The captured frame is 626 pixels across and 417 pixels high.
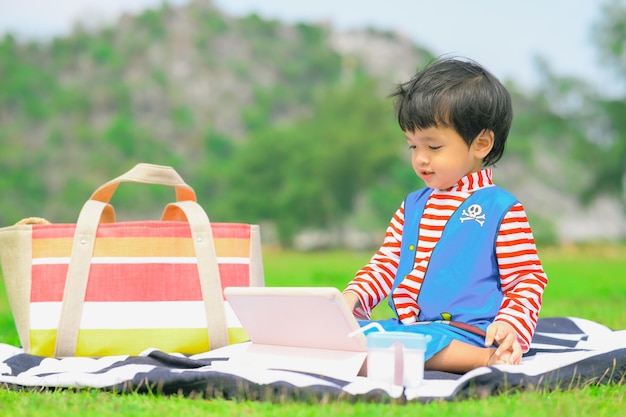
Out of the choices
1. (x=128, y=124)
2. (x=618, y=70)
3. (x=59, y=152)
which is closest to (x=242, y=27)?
(x=128, y=124)

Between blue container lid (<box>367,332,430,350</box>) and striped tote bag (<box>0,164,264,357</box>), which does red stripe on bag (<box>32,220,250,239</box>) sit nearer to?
striped tote bag (<box>0,164,264,357</box>)

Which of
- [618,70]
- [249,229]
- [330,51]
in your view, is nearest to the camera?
[249,229]

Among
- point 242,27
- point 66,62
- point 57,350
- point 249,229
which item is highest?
point 242,27

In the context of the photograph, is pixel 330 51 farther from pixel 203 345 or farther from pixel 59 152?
pixel 203 345

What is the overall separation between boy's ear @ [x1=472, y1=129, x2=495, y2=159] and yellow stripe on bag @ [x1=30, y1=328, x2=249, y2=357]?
1573 mm

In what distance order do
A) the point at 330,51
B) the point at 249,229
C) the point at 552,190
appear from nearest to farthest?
1. the point at 249,229
2. the point at 552,190
3. the point at 330,51

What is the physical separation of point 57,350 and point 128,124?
71.0 meters

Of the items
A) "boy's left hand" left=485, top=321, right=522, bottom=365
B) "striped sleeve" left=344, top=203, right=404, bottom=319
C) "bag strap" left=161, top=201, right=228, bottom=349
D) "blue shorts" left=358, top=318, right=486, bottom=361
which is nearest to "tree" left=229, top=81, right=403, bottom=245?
"bag strap" left=161, top=201, right=228, bottom=349

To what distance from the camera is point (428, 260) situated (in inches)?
129

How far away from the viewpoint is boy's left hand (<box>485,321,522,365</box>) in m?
2.97

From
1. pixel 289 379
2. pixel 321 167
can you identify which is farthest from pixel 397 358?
pixel 321 167

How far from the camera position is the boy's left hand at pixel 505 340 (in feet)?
9.73

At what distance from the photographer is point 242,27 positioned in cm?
10662

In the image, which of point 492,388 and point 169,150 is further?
point 169,150
